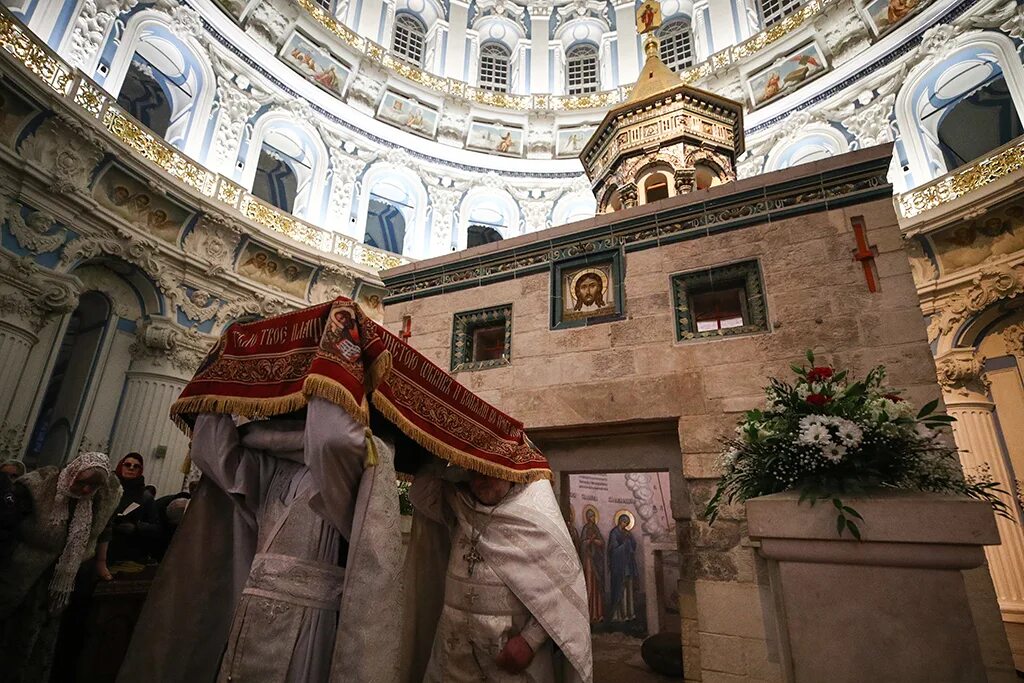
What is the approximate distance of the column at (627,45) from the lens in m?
19.3

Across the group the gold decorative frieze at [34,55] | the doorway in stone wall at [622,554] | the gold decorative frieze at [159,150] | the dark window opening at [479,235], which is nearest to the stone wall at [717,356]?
the doorway in stone wall at [622,554]

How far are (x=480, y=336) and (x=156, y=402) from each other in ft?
26.3

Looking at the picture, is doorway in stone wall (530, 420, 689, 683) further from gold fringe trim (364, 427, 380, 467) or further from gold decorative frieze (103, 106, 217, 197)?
gold decorative frieze (103, 106, 217, 197)

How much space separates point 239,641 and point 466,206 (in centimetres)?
1666

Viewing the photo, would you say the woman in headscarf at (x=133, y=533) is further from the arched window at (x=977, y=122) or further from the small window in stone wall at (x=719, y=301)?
the arched window at (x=977, y=122)

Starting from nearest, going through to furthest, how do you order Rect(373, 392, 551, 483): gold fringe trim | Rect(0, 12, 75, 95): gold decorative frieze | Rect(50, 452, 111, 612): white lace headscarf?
1. Rect(373, 392, 551, 483): gold fringe trim
2. Rect(50, 452, 111, 612): white lace headscarf
3. Rect(0, 12, 75, 95): gold decorative frieze

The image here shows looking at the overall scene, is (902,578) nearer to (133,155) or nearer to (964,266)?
(964,266)

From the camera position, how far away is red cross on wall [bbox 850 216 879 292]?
4809 mm

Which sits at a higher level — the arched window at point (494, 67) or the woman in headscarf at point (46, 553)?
the arched window at point (494, 67)

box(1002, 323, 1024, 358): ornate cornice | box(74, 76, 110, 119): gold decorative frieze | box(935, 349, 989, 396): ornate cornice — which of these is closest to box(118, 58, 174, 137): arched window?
box(74, 76, 110, 119): gold decorative frieze

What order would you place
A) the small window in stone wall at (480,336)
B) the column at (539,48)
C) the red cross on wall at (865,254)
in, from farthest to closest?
the column at (539,48) → the small window in stone wall at (480,336) → the red cross on wall at (865,254)

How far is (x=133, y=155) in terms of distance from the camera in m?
10.2

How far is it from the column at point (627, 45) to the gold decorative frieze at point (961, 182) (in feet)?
36.8

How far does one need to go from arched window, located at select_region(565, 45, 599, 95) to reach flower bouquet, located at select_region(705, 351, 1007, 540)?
1926 centimetres
